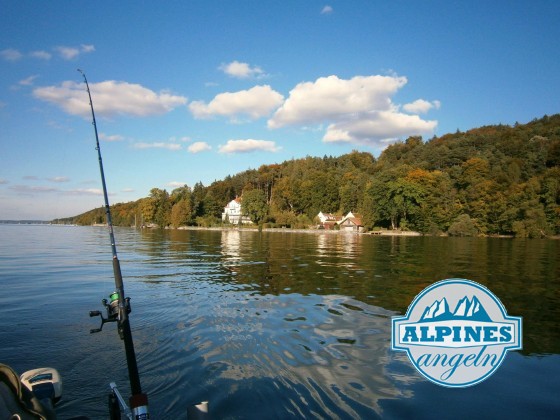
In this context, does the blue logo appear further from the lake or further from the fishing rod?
the fishing rod

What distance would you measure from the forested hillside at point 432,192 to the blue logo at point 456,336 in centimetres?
8838

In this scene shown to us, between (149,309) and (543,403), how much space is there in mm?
10775

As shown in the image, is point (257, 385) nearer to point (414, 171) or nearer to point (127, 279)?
point (127, 279)

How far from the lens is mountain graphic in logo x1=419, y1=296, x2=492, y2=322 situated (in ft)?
23.2

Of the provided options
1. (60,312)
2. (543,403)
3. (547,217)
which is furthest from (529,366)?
(547,217)

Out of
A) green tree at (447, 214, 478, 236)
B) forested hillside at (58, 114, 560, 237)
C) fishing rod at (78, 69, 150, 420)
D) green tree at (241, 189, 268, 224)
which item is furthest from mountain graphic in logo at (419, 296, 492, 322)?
green tree at (241, 189, 268, 224)

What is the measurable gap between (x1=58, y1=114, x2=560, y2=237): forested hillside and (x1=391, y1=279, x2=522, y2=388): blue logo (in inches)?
3480

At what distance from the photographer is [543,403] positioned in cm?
604

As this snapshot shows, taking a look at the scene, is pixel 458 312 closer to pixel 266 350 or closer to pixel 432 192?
pixel 266 350

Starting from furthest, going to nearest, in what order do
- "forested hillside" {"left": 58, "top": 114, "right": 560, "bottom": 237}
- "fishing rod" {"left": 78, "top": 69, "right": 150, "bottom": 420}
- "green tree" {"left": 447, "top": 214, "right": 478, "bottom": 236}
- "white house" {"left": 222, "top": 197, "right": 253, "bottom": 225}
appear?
"white house" {"left": 222, "top": 197, "right": 253, "bottom": 225} < "green tree" {"left": 447, "top": 214, "right": 478, "bottom": 236} < "forested hillside" {"left": 58, "top": 114, "right": 560, "bottom": 237} < "fishing rod" {"left": 78, "top": 69, "right": 150, "bottom": 420}

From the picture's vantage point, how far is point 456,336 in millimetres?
6938

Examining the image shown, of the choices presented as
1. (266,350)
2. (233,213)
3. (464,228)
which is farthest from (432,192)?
(266,350)

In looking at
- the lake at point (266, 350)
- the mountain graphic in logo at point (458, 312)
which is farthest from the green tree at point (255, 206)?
the mountain graphic in logo at point (458, 312)

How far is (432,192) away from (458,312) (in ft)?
339
